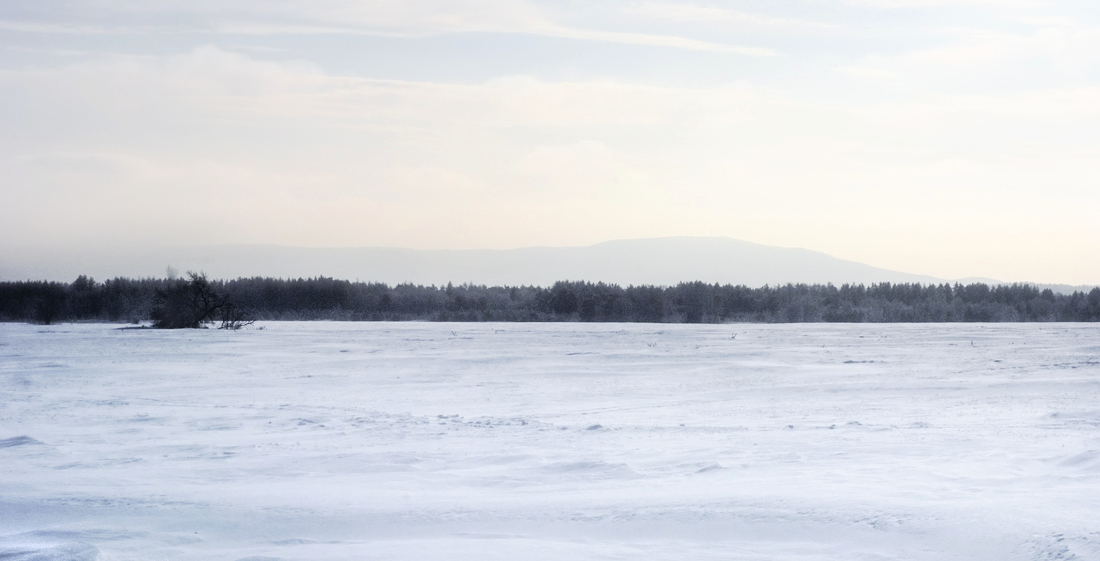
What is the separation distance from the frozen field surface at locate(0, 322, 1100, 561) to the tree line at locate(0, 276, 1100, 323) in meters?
62.5

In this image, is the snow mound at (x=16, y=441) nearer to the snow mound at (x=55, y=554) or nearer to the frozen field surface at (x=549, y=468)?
the frozen field surface at (x=549, y=468)

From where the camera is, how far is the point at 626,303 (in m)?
85.3

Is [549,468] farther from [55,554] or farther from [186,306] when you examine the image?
[186,306]

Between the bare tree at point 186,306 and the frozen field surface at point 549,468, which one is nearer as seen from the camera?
the frozen field surface at point 549,468

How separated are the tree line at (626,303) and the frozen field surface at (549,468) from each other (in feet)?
205

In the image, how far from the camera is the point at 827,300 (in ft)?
291

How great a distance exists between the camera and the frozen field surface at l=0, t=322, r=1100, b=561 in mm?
5387

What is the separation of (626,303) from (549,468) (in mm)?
77715

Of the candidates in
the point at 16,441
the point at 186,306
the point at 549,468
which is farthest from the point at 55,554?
the point at 186,306

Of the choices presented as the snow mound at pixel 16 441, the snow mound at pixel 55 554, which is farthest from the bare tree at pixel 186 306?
the snow mound at pixel 55 554

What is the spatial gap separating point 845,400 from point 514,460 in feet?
22.4

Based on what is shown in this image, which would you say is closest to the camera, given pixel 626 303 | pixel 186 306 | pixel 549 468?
pixel 549 468

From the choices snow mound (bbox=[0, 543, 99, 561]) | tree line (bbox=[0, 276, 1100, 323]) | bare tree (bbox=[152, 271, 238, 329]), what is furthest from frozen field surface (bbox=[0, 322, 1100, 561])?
tree line (bbox=[0, 276, 1100, 323])

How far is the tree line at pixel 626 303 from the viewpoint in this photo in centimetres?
7875
